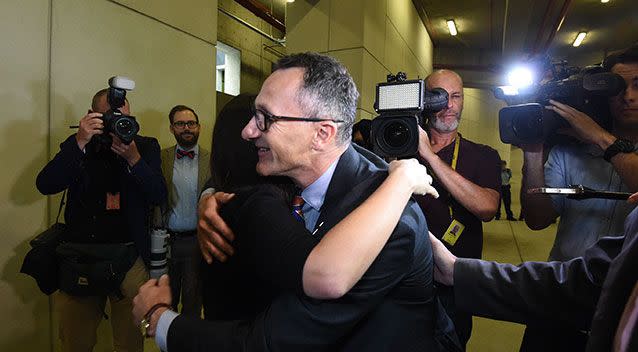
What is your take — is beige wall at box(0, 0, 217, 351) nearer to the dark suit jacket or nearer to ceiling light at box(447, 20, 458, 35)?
the dark suit jacket

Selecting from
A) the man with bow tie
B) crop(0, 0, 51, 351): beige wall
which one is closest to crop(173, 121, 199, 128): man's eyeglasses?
the man with bow tie

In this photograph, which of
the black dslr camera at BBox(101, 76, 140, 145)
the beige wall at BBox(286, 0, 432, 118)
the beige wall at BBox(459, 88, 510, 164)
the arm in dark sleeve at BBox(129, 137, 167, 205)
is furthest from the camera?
the beige wall at BBox(459, 88, 510, 164)

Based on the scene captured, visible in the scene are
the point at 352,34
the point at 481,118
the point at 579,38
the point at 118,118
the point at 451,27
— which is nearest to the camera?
the point at 118,118

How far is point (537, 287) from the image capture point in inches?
35.5

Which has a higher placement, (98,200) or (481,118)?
(481,118)

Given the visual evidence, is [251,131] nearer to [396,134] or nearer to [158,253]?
[396,134]

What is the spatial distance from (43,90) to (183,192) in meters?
0.96

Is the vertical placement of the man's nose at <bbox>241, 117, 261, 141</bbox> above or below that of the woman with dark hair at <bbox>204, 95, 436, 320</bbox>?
above

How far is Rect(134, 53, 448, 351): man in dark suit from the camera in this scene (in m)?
0.74

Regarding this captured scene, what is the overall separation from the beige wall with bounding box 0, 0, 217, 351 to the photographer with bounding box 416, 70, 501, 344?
2.00 meters

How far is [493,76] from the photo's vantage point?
369 inches

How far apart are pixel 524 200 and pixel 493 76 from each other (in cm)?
899

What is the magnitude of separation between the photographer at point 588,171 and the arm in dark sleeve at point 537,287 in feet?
0.82

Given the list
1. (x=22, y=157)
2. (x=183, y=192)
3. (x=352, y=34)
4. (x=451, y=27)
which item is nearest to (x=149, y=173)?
(x=183, y=192)
